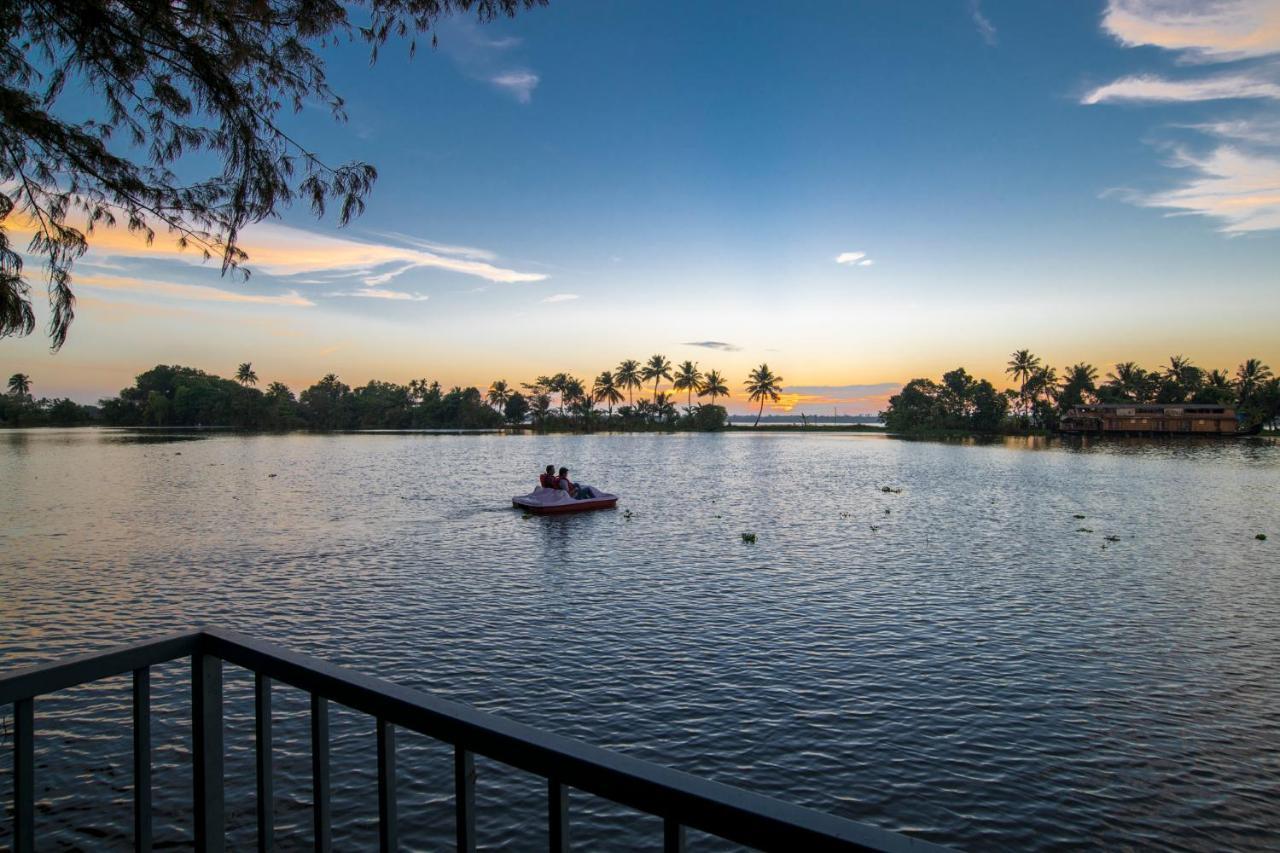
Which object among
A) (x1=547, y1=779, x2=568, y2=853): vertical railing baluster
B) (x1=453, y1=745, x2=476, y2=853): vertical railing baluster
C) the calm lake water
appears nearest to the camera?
(x1=547, y1=779, x2=568, y2=853): vertical railing baluster

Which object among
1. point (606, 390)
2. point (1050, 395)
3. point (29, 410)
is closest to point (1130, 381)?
point (1050, 395)

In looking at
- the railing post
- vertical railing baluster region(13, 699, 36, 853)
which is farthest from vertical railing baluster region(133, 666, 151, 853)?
vertical railing baluster region(13, 699, 36, 853)

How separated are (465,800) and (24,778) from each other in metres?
1.63

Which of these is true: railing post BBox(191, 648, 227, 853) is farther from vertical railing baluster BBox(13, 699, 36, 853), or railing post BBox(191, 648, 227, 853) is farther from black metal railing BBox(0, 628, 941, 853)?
vertical railing baluster BBox(13, 699, 36, 853)

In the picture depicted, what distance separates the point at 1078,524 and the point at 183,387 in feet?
620

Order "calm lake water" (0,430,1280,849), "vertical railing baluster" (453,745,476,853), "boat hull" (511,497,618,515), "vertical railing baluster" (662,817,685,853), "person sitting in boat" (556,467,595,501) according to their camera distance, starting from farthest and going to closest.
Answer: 1. "person sitting in boat" (556,467,595,501)
2. "boat hull" (511,497,618,515)
3. "calm lake water" (0,430,1280,849)
4. "vertical railing baluster" (453,745,476,853)
5. "vertical railing baluster" (662,817,685,853)

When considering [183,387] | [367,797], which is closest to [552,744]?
[367,797]

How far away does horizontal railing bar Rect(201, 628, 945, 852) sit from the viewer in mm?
1435

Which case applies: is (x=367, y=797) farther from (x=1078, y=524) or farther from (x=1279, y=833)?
(x=1078, y=524)

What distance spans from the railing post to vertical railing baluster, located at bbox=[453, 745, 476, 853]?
4.09 feet

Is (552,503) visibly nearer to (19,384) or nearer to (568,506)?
(568,506)

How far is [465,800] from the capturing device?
7.25ft

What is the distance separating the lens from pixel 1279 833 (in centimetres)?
721

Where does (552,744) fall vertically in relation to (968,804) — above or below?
above
